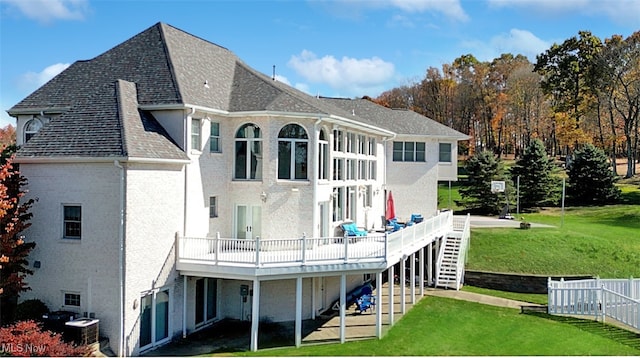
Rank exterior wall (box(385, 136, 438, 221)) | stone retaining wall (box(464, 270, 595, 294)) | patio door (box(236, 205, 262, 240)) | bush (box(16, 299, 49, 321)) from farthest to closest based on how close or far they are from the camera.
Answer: exterior wall (box(385, 136, 438, 221))
stone retaining wall (box(464, 270, 595, 294))
patio door (box(236, 205, 262, 240))
bush (box(16, 299, 49, 321))

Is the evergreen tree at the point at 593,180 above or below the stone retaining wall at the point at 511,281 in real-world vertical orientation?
above

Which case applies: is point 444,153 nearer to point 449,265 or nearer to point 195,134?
point 449,265

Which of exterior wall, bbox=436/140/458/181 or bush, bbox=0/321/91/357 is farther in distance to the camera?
exterior wall, bbox=436/140/458/181

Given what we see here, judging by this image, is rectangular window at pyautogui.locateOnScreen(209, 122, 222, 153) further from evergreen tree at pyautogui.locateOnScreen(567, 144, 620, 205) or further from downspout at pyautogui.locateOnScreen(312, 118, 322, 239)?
evergreen tree at pyautogui.locateOnScreen(567, 144, 620, 205)

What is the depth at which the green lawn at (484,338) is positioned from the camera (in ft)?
50.6

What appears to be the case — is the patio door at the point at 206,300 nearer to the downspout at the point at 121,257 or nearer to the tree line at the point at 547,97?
the downspout at the point at 121,257

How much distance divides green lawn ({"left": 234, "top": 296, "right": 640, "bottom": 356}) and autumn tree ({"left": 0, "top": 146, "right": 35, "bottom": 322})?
6821 mm

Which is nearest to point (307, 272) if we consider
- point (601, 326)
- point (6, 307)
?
point (6, 307)

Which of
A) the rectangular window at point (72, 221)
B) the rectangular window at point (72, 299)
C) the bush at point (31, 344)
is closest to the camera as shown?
the bush at point (31, 344)

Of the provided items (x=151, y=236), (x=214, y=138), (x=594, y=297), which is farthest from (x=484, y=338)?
(x=214, y=138)

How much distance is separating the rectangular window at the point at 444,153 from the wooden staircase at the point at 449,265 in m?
6.46

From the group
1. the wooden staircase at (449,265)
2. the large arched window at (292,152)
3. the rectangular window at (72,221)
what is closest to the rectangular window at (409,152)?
the wooden staircase at (449,265)

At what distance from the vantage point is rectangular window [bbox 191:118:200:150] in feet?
57.9

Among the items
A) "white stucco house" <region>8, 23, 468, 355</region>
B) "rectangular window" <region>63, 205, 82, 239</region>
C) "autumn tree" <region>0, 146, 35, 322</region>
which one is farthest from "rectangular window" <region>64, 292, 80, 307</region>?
"rectangular window" <region>63, 205, 82, 239</region>
